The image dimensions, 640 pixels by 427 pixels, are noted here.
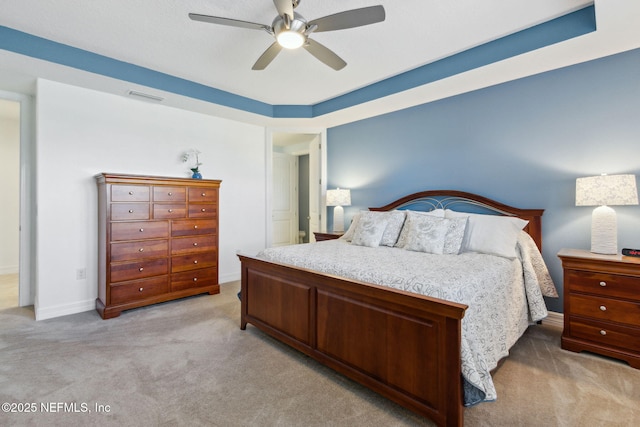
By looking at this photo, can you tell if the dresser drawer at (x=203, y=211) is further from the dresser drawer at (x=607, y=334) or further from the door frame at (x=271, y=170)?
the dresser drawer at (x=607, y=334)

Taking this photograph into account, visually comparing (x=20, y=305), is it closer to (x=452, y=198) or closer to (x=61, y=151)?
(x=61, y=151)

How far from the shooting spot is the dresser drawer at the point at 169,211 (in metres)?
3.49

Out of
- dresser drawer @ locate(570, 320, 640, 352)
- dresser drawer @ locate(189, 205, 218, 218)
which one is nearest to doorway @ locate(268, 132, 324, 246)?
dresser drawer @ locate(189, 205, 218, 218)

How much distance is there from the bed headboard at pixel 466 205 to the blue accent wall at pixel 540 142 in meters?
0.09

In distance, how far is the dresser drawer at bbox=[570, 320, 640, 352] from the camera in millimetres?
2143

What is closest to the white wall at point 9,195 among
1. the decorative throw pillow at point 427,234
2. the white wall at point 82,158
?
the white wall at point 82,158

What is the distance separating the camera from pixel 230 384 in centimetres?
199

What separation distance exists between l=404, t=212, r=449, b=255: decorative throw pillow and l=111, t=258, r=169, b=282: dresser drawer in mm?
2770

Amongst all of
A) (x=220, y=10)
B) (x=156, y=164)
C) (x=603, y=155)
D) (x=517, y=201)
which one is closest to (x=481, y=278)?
(x=517, y=201)

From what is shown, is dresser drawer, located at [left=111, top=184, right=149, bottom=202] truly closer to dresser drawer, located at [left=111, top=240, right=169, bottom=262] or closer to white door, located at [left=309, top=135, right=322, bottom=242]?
dresser drawer, located at [left=111, top=240, right=169, bottom=262]

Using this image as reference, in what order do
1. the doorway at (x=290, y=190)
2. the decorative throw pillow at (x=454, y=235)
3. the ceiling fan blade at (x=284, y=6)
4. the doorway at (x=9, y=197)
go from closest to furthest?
1. the ceiling fan blade at (x=284, y=6)
2. the decorative throw pillow at (x=454, y=235)
3. the doorway at (x=9, y=197)
4. the doorway at (x=290, y=190)

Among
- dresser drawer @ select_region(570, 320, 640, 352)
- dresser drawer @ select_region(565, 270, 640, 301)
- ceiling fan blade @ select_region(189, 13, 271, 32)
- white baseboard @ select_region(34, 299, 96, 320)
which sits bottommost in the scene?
white baseboard @ select_region(34, 299, 96, 320)

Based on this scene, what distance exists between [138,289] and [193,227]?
91 centimetres

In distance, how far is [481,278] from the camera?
1935 mm
